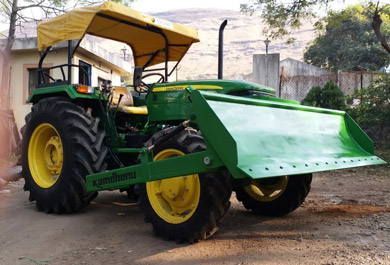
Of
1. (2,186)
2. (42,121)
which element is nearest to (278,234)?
(42,121)

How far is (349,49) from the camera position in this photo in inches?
1271

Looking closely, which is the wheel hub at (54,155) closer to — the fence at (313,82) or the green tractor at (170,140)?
the green tractor at (170,140)

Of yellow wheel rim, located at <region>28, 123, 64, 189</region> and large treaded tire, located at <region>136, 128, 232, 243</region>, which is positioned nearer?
large treaded tire, located at <region>136, 128, 232, 243</region>

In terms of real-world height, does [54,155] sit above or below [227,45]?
below

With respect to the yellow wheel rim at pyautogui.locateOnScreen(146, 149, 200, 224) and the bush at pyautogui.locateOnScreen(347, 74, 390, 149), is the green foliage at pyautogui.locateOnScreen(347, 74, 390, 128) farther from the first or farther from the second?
the yellow wheel rim at pyautogui.locateOnScreen(146, 149, 200, 224)

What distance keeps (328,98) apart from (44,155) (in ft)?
27.2

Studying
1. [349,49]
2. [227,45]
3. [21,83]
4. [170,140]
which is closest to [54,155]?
[170,140]

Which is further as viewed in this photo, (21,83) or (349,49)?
(349,49)

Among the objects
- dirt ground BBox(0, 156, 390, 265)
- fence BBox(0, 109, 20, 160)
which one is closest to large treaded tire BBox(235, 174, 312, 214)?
dirt ground BBox(0, 156, 390, 265)

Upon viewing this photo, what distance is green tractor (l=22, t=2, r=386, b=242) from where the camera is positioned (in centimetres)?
325

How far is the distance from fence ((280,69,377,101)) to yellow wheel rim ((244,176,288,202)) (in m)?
9.14

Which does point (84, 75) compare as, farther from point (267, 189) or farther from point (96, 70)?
point (96, 70)

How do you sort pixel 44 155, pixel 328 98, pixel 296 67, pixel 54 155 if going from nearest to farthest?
pixel 54 155
pixel 44 155
pixel 328 98
pixel 296 67

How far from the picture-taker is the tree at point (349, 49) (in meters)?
30.3
